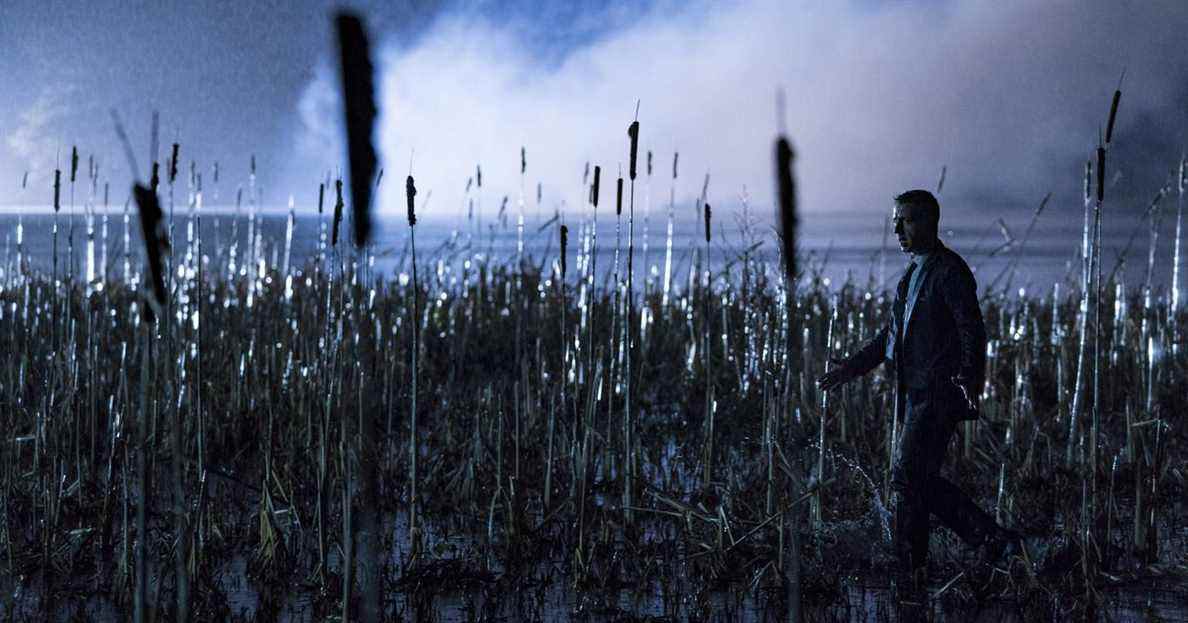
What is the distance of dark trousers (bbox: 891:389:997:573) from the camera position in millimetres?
4137

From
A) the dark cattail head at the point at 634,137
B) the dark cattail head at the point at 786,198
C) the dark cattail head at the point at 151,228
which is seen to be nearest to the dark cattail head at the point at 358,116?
the dark cattail head at the point at 786,198

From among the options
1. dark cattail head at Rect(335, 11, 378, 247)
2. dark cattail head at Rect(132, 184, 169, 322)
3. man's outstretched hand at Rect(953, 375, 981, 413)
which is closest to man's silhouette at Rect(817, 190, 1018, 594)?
man's outstretched hand at Rect(953, 375, 981, 413)

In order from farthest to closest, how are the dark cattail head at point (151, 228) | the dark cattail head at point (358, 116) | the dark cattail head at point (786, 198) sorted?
the dark cattail head at point (151, 228) < the dark cattail head at point (786, 198) < the dark cattail head at point (358, 116)

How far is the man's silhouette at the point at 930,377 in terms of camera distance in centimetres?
410

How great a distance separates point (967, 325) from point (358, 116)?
344 cm

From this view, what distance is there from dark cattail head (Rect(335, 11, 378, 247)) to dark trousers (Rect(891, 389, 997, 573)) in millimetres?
3422

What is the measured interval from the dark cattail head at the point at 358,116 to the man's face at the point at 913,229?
11.3 feet

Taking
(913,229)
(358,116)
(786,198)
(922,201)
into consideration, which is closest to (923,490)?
(913,229)

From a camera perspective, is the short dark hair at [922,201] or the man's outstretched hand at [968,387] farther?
the short dark hair at [922,201]

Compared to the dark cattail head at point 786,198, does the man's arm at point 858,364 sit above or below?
below

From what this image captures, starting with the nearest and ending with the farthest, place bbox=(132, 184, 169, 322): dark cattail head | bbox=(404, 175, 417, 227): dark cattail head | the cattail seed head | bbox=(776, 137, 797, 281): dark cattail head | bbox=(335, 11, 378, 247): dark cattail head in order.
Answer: bbox=(335, 11, 378, 247): dark cattail head
bbox=(776, 137, 797, 281): dark cattail head
bbox=(132, 184, 169, 322): dark cattail head
bbox=(404, 175, 417, 227): dark cattail head
the cattail seed head

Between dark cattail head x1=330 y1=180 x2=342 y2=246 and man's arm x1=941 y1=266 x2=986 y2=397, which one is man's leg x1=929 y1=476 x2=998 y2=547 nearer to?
man's arm x1=941 y1=266 x2=986 y2=397

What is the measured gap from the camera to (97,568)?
414 centimetres

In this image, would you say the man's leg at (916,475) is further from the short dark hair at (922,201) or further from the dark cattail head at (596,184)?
the dark cattail head at (596,184)
